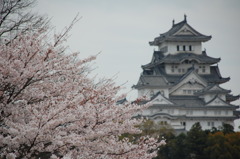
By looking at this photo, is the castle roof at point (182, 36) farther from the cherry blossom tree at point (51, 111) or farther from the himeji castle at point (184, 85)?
the cherry blossom tree at point (51, 111)

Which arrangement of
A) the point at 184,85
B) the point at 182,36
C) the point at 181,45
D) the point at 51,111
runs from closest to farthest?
1. the point at 51,111
2. the point at 184,85
3. the point at 182,36
4. the point at 181,45

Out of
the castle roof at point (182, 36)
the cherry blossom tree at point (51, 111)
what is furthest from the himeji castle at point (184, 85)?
the cherry blossom tree at point (51, 111)

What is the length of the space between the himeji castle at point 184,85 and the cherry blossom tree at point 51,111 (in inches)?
1742

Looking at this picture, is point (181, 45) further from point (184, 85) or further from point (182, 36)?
point (184, 85)

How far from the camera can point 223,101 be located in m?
57.8

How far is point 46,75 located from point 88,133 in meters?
1.06

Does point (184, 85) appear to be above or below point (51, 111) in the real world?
above

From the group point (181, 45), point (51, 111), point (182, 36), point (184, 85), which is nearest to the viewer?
point (51, 111)

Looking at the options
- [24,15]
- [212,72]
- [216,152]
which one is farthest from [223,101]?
[24,15]

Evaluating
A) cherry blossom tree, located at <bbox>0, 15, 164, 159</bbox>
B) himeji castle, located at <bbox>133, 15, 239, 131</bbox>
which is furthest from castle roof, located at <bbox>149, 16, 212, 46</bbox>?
cherry blossom tree, located at <bbox>0, 15, 164, 159</bbox>

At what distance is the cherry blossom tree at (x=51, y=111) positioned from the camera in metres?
6.36

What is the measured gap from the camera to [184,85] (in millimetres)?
60156

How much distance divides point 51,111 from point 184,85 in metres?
54.7

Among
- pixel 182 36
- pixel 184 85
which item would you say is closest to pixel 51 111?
pixel 184 85
